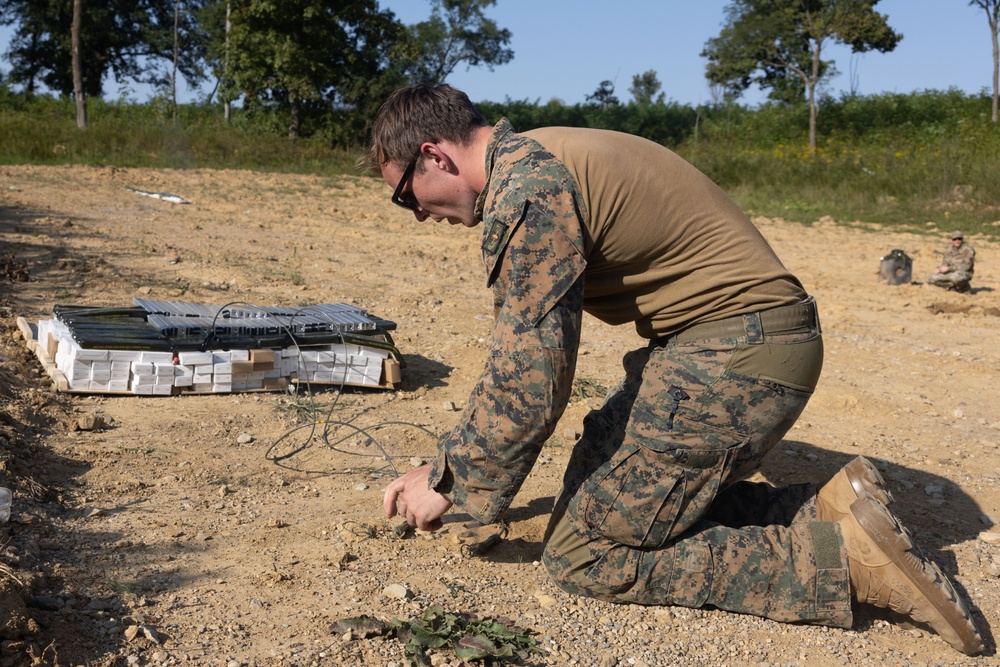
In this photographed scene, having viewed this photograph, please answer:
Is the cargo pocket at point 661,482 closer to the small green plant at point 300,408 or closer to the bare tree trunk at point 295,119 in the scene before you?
the small green plant at point 300,408

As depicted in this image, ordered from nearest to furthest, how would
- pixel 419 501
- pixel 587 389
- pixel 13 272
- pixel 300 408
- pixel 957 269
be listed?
pixel 419 501
pixel 300 408
pixel 587 389
pixel 13 272
pixel 957 269

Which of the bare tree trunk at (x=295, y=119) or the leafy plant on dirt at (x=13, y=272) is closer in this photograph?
the leafy plant on dirt at (x=13, y=272)

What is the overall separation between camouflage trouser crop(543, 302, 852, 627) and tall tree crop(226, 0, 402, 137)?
19165mm

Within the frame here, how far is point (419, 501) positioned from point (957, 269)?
301 inches

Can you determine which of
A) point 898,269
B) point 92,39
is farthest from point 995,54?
point 92,39

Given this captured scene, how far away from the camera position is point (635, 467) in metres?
2.55

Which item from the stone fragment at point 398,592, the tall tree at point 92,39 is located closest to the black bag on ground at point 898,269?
the stone fragment at point 398,592

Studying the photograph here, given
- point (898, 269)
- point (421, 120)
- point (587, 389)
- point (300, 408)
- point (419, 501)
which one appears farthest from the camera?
point (898, 269)

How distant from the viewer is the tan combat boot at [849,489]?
105 inches

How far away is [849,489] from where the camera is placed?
107 inches

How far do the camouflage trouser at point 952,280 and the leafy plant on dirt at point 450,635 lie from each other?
25.0ft

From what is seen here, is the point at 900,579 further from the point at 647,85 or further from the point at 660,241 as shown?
the point at 647,85

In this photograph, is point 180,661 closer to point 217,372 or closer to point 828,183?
point 217,372

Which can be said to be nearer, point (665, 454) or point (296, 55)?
point (665, 454)
